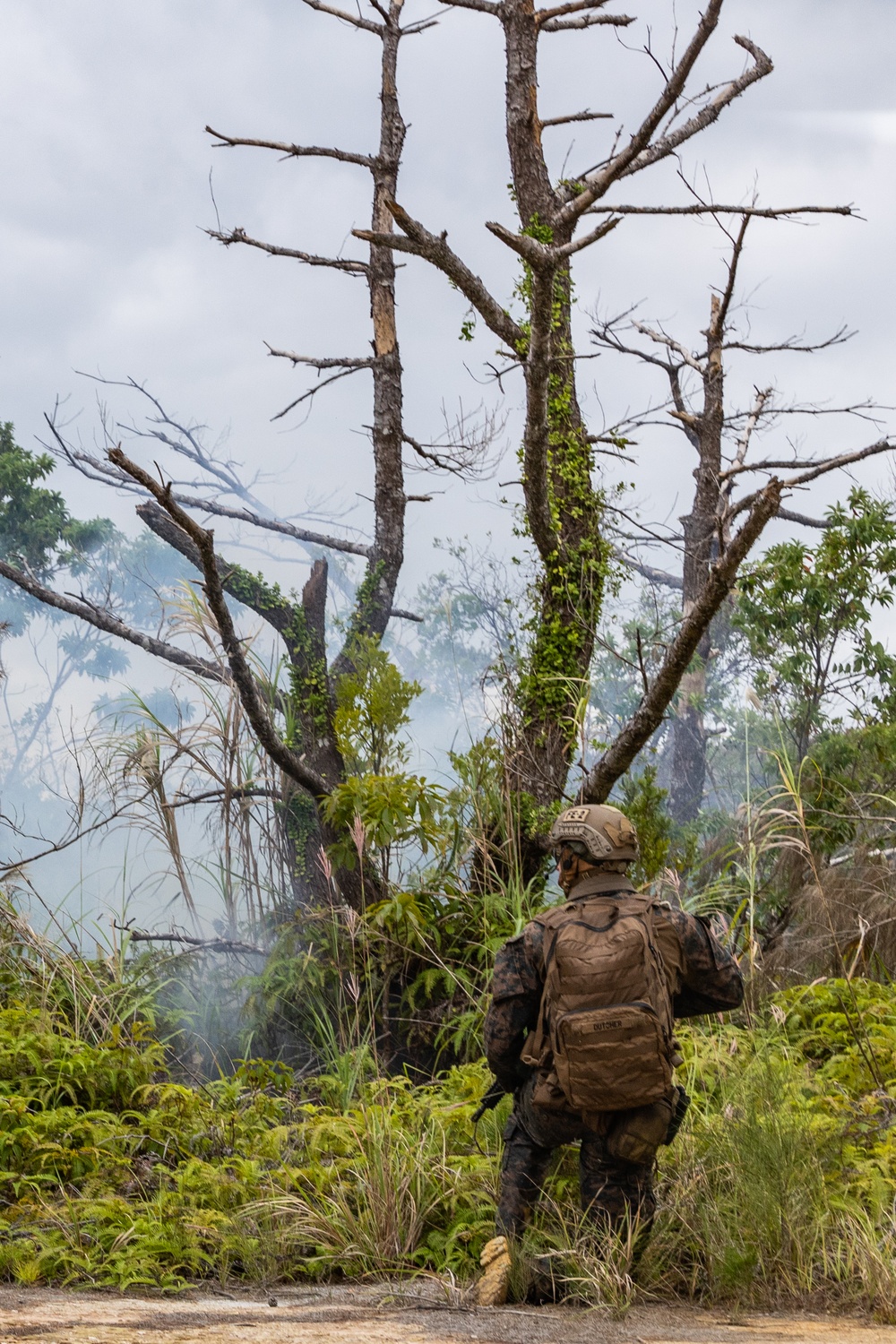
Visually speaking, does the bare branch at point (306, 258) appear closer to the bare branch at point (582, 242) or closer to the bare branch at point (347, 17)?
the bare branch at point (347, 17)

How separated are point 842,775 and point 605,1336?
22.7ft

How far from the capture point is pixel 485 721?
8.10 m

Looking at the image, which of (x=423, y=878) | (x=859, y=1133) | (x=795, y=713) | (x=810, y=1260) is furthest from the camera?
(x=795, y=713)

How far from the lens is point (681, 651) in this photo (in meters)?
6.37

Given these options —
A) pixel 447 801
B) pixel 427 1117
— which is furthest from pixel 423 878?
pixel 427 1117

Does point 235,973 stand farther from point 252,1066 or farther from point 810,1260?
point 810,1260

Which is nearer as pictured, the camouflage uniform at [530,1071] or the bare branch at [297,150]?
the camouflage uniform at [530,1071]

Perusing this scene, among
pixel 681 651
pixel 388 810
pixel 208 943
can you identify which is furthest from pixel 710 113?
pixel 208 943

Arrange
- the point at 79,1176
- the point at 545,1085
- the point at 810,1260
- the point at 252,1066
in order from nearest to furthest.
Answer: the point at 810,1260, the point at 545,1085, the point at 79,1176, the point at 252,1066

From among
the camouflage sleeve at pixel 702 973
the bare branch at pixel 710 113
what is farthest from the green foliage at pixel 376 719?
the camouflage sleeve at pixel 702 973

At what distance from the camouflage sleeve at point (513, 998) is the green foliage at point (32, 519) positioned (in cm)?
1622

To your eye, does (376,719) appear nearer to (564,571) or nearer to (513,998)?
(564,571)

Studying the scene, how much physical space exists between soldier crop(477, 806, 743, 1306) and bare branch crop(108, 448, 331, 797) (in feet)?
8.99

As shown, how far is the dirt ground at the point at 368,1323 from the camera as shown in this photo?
9.86 ft
